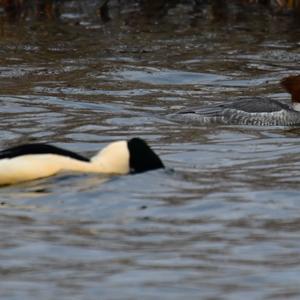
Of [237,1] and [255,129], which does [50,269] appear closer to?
[255,129]

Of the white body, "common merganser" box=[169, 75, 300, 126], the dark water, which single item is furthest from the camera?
"common merganser" box=[169, 75, 300, 126]

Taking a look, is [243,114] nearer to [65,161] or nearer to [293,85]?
[293,85]

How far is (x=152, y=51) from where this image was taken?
2208cm

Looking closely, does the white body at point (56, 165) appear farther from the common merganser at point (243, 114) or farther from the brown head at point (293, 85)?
the brown head at point (293, 85)

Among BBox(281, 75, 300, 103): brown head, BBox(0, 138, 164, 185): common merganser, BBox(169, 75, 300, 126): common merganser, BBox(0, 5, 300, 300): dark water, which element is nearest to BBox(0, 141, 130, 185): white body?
BBox(0, 138, 164, 185): common merganser

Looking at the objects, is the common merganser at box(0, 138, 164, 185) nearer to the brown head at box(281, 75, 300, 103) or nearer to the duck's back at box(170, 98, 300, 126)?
the duck's back at box(170, 98, 300, 126)

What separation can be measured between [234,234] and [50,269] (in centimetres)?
163

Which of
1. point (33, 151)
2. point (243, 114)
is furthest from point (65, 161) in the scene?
point (243, 114)

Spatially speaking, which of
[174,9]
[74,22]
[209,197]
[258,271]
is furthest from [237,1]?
[258,271]

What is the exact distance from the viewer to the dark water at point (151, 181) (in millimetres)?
8484

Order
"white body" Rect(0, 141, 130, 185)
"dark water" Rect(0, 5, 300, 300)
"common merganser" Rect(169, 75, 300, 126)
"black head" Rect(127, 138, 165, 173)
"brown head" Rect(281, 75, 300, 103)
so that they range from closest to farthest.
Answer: "dark water" Rect(0, 5, 300, 300)
"white body" Rect(0, 141, 130, 185)
"black head" Rect(127, 138, 165, 173)
"common merganser" Rect(169, 75, 300, 126)
"brown head" Rect(281, 75, 300, 103)

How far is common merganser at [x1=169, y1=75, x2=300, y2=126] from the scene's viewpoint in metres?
16.6

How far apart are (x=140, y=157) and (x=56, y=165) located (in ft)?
2.47

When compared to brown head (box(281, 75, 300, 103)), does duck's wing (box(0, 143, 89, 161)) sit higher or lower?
higher
